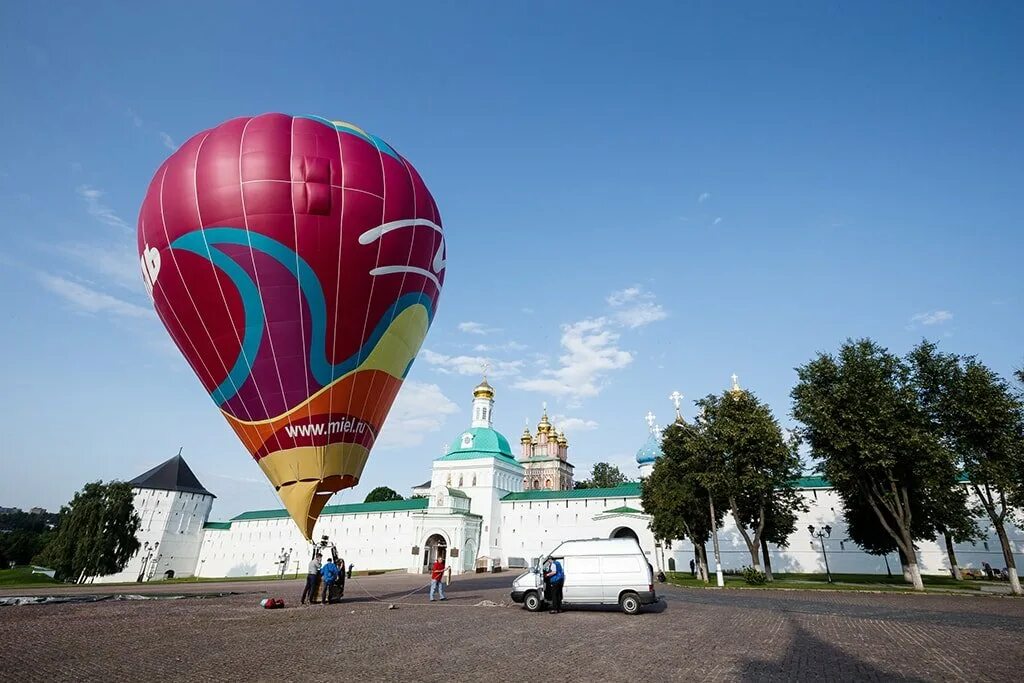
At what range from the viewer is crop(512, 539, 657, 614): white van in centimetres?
1691

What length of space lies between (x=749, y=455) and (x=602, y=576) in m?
18.7

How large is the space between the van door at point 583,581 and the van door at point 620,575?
20 centimetres

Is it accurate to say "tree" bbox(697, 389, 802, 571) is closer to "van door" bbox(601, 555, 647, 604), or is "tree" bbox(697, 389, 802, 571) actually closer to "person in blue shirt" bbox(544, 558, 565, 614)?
"van door" bbox(601, 555, 647, 604)

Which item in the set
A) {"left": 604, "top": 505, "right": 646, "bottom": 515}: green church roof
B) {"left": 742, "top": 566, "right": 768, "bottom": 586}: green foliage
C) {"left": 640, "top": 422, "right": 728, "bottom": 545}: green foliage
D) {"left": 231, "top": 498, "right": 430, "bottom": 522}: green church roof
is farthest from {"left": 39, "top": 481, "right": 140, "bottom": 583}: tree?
{"left": 742, "top": 566, "right": 768, "bottom": 586}: green foliage

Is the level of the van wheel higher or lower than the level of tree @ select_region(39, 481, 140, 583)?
lower

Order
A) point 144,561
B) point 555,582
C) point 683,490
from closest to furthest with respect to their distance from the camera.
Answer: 1. point 555,582
2. point 683,490
3. point 144,561

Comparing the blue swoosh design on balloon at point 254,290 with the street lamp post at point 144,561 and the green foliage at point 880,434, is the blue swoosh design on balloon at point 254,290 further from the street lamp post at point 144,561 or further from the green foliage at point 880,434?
the street lamp post at point 144,561

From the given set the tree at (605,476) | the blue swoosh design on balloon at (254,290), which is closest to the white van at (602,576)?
the blue swoosh design on balloon at (254,290)

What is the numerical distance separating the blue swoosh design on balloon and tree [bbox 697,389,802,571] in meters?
25.3

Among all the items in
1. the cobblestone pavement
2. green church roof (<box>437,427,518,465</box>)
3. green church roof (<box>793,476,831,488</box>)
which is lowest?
the cobblestone pavement

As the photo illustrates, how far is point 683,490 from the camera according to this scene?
3584cm

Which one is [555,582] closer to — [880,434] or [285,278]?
[285,278]

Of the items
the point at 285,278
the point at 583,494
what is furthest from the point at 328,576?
the point at 583,494

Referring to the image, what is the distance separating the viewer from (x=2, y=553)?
3083 inches
